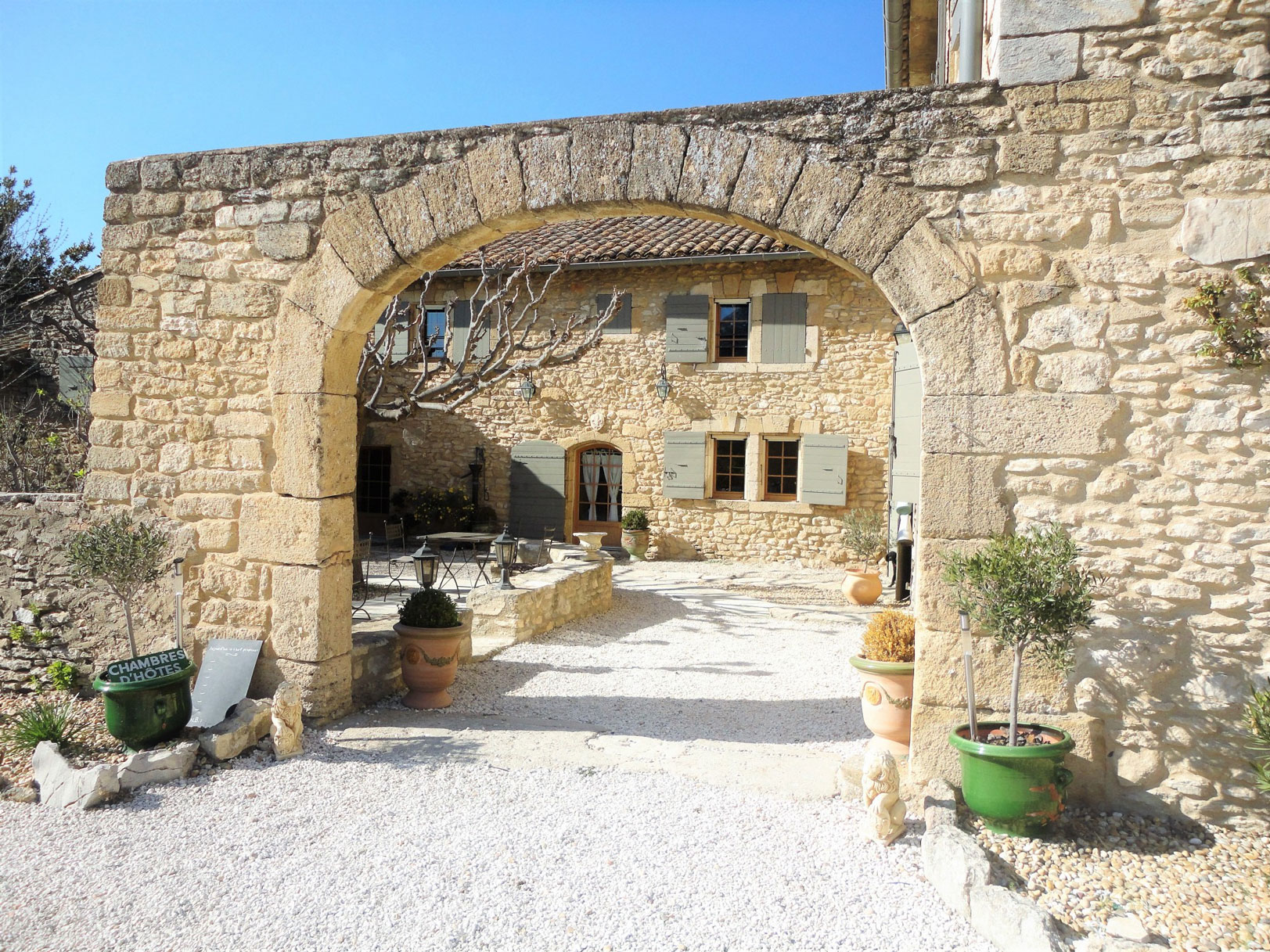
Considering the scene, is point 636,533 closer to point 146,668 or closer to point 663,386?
point 663,386

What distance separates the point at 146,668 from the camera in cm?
419

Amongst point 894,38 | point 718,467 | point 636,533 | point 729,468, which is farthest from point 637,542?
point 894,38

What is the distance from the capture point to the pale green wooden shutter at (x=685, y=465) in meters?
12.5

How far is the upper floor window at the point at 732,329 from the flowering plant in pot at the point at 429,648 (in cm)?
816

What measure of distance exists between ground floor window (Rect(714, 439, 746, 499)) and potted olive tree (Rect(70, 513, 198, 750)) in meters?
8.83

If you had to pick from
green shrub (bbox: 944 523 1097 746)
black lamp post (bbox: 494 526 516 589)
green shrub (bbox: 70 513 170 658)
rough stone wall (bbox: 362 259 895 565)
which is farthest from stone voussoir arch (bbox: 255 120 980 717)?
rough stone wall (bbox: 362 259 895 565)

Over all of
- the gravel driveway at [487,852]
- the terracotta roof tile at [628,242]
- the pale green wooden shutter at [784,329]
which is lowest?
the gravel driveway at [487,852]

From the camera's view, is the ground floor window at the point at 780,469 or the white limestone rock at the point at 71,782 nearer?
the white limestone rock at the point at 71,782

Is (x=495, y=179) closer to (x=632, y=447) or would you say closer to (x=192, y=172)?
(x=192, y=172)

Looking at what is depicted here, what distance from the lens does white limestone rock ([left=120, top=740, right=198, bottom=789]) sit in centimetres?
384

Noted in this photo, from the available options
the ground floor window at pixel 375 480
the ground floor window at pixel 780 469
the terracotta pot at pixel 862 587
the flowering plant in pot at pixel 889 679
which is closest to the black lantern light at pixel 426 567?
the flowering plant in pot at pixel 889 679

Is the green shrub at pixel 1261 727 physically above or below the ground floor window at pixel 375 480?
below

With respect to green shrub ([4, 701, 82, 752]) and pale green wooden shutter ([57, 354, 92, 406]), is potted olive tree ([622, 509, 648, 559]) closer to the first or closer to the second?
pale green wooden shutter ([57, 354, 92, 406])

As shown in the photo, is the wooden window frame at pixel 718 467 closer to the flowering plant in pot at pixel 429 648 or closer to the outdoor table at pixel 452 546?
the outdoor table at pixel 452 546
